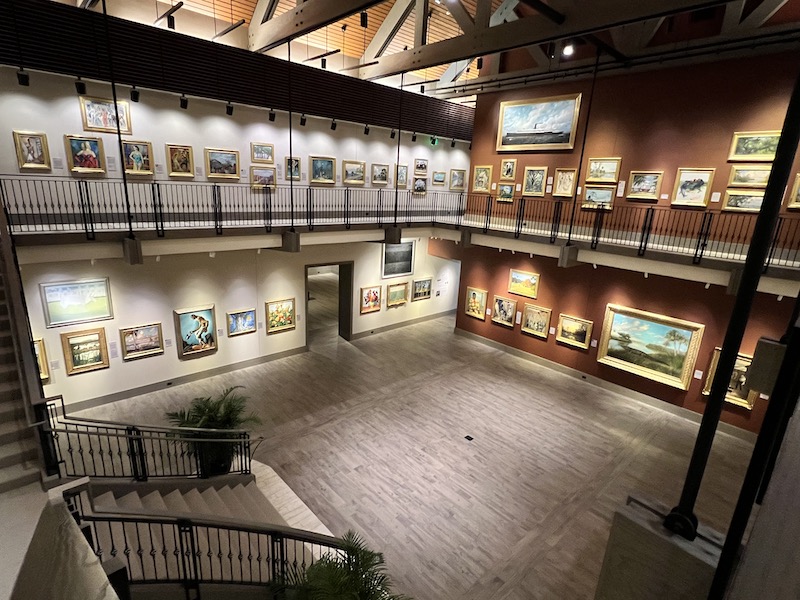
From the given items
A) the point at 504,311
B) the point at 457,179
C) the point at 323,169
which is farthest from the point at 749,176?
the point at 323,169

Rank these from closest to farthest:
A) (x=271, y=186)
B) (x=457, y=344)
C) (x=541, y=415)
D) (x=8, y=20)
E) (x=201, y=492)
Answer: (x=201, y=492) < (x=8, y=20) < (x=541, y=415) < (x=271, y=186) < (x=457, y=344)

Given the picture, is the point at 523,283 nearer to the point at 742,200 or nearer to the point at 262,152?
the point at 742,200

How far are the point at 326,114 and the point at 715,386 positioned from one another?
11116mm

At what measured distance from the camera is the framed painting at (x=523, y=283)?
1216cm

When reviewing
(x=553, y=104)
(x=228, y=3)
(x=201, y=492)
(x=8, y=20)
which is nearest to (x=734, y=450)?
(x=553, y=104)

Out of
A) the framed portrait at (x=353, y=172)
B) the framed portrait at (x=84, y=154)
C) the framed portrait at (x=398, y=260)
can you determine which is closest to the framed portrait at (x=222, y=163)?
the framed portrait at (x=84, y=154)

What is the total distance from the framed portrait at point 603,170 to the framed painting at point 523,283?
305cm

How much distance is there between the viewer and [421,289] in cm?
1530

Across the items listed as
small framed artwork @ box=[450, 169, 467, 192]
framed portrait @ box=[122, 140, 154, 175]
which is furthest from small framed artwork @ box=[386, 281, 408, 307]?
framed portrait @ box=[122, 140, 154, 175]

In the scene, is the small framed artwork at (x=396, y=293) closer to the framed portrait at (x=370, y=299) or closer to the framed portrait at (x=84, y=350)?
the framed portrait at (x=370, y=299)

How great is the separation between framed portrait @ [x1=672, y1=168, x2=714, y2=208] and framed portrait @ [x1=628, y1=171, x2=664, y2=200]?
366 millimetres

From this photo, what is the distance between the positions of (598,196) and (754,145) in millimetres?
3149

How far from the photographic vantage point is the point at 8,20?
21.9 feet

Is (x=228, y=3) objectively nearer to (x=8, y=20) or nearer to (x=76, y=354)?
(x=8, y=20)
